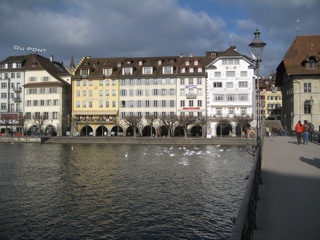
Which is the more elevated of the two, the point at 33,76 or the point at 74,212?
the point at 33,76

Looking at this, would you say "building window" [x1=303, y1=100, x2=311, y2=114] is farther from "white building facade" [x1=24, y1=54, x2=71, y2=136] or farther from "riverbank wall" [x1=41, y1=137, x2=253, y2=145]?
"white building facade" [x1=24, y1=54, x2=71, y2=136]

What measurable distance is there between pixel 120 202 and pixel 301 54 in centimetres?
5558

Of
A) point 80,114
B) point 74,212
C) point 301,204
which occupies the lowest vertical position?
point 74,212

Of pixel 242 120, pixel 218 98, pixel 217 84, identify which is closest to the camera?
pixel 242 120

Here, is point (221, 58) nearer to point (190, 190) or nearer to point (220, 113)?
point (220, 113)

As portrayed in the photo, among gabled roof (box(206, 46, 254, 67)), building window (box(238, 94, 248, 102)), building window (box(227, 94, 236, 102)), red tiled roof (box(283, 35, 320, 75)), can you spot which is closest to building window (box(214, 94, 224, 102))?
building window (box(227, 94, 236, 102))

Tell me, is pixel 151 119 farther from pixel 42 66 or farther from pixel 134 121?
Answer: pixel 42 66

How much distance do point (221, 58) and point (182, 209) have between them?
59.3 meters

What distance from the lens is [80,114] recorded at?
254 ft

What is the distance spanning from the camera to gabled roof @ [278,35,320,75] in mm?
60559

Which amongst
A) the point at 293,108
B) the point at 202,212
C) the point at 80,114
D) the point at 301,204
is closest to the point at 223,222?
the point at 202,212

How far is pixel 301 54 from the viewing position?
208 feet

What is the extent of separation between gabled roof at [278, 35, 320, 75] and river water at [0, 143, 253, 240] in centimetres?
3882

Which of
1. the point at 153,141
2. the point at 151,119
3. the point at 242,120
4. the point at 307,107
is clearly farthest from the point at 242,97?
the point at 153,141
